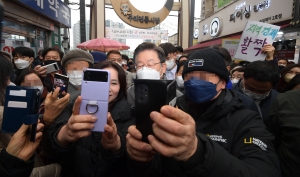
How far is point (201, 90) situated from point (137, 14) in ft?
26.5

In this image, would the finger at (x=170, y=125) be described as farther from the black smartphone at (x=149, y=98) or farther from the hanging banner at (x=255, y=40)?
the hanging banner at (x=255, y=40)

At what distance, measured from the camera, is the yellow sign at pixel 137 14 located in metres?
8.70

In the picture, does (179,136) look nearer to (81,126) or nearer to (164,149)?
(164,149)

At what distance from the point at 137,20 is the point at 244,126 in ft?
27.4

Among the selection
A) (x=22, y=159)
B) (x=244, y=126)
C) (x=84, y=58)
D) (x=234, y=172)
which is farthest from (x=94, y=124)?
(x=84, y=58)

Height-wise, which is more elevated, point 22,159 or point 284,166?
point 22,159

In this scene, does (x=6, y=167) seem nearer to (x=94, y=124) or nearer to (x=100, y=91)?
(x=94, y=124)

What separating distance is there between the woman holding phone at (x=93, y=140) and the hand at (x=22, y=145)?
0.16 metres

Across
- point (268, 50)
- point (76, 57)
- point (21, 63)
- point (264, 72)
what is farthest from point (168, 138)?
point (21, 63)

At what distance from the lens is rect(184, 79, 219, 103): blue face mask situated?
1463 mm

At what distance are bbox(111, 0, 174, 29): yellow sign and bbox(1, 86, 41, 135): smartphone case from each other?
822 cm

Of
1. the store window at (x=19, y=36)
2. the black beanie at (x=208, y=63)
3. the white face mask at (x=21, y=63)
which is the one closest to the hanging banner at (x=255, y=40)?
the black beanie at (x=208, y=63)

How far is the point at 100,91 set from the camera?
44.0 inches

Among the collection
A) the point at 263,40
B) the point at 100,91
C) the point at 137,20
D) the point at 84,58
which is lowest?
the point at 100,91
